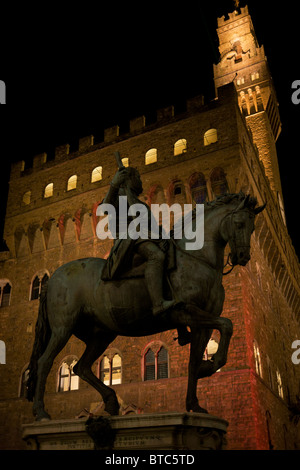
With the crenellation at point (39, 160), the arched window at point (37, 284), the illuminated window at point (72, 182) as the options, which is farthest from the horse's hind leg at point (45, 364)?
the crenellation at point (39, 160)

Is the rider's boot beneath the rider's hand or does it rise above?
beneath

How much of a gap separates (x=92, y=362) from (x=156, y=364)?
41.0 ft

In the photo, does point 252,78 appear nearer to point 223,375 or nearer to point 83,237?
point 83,237

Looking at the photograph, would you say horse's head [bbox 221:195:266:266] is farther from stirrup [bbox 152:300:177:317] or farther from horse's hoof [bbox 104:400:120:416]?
horse's hoof [bbox 104:400:120:416]

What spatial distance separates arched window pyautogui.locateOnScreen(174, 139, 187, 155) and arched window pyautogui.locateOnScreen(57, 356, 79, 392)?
1076 cm

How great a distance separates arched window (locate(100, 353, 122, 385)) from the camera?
19380mm

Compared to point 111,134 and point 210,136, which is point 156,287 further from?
point 111,134

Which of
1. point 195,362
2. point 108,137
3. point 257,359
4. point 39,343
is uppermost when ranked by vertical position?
point 108,137

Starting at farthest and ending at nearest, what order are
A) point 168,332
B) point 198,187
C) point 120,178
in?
point 198,187
point 168,332
point 120,178

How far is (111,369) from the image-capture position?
19.7 m

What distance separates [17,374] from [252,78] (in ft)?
89.1

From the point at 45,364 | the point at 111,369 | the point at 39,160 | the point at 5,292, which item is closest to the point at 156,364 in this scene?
the point at 111,369

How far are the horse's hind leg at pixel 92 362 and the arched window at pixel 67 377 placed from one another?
13857 mm

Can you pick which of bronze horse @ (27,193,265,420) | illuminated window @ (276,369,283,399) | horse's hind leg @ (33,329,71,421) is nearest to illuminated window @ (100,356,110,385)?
illuminated window @ (276,369,283,399)
